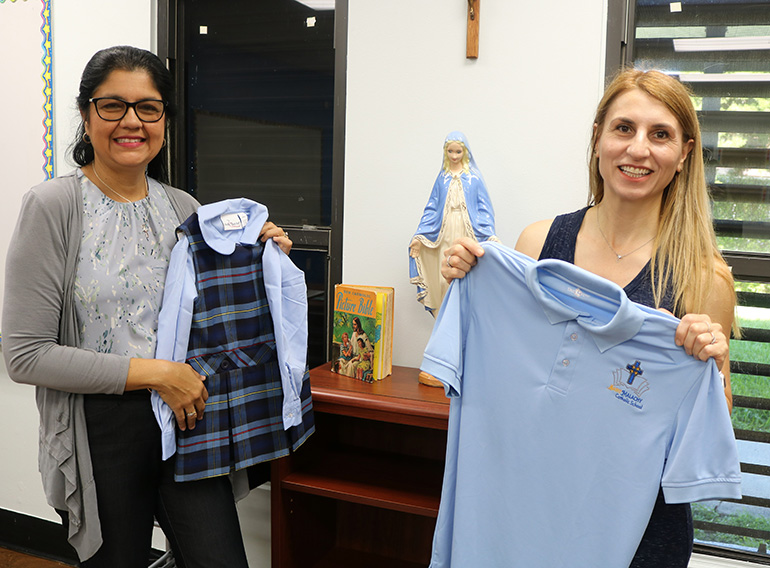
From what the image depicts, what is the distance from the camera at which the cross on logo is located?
3.65ft

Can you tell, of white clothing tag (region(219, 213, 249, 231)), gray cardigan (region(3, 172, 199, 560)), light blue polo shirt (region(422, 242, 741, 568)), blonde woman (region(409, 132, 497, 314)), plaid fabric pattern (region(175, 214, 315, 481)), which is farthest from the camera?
blonde woman (region(409, 132, 497, 314))

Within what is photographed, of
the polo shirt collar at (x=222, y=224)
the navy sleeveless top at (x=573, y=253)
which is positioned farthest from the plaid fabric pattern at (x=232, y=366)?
the navy sleeveless top at (x=573, y=253)

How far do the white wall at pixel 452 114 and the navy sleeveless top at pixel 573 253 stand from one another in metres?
0.62

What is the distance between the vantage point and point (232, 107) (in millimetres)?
2396

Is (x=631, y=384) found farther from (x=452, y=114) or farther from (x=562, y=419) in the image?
(x=452, y=114)

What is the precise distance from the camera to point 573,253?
4.09ft

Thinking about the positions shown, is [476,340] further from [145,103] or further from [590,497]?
[145,103]

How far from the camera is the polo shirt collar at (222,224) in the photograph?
1518mm

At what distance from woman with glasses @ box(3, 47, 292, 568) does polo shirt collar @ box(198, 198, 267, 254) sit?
0.38 ft

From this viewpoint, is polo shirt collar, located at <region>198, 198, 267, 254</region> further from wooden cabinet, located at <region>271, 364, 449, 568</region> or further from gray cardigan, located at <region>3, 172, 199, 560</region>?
wooden cabinet, located at <region>271, 364, 449, 568</region>

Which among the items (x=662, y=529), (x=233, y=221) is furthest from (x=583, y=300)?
(x=233, y=221)

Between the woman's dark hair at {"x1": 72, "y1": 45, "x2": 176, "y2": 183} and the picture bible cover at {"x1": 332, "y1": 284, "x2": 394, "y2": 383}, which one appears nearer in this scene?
the woman's dark hair at {"x1": 72, "y1": 45, "x2": 176, "y2": 183}

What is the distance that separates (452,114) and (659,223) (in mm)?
908

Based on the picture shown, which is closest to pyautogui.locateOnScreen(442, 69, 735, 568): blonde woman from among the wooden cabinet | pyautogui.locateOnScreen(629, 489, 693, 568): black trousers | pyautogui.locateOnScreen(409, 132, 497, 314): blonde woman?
pyautogui.locateOnScreen(629, 489, 693, 568): black trousers
